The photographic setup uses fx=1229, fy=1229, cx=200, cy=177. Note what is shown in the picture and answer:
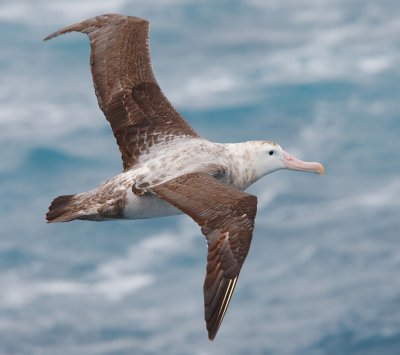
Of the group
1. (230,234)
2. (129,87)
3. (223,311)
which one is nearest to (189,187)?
(230,234)

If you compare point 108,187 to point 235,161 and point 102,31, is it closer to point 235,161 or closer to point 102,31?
point 235,161

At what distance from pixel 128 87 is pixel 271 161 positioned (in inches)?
81.7

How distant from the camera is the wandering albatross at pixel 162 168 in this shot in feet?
41.0

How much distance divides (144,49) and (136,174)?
230cm

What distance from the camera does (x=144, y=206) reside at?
13.9 m

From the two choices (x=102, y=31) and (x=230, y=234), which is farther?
(x=102, y=31)

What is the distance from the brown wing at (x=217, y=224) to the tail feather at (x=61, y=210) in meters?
1.21

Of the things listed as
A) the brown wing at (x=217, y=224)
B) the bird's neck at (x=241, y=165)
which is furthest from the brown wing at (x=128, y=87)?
the brown wing at (x=217, y=224)

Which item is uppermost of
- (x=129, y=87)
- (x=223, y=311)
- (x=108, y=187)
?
(x=129, y=87)

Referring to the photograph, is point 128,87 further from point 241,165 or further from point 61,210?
point 61,210

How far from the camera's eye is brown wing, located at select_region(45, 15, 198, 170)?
15.2m

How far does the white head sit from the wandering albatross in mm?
12

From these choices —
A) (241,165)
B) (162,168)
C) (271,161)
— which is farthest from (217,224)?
(271,161)

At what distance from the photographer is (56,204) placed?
14484 mm
